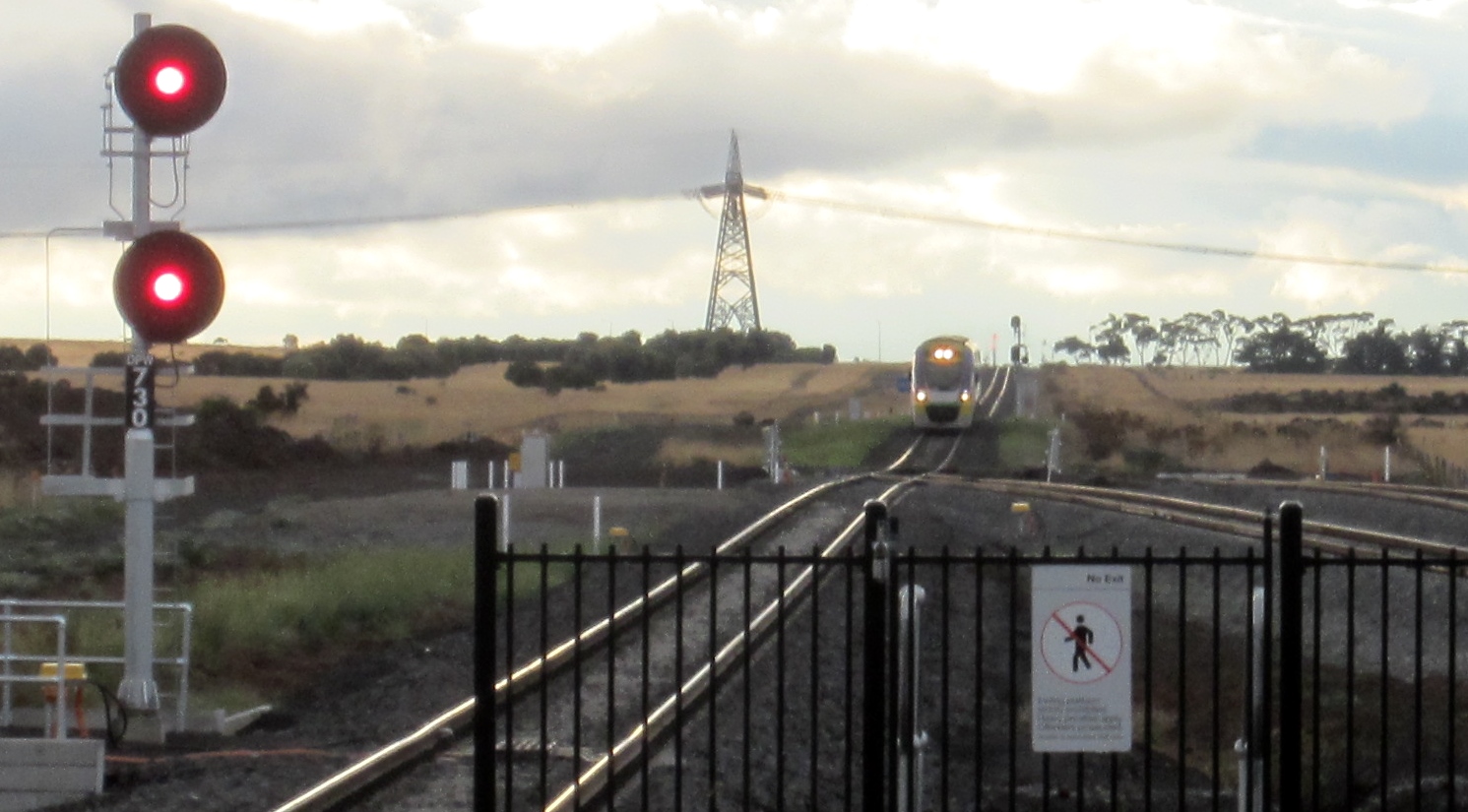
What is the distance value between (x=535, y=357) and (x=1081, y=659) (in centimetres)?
12381

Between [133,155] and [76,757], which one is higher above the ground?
[133,155]

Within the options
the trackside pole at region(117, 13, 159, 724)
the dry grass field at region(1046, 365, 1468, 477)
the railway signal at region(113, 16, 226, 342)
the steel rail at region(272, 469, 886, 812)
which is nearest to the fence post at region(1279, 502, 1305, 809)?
the steel rail at region(272, 469, 886, 812)

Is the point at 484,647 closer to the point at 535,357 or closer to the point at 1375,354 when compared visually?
the point at 535,357

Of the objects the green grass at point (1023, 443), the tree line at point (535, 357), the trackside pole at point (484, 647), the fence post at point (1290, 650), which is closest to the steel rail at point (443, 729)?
the trackside pole at point (484, 647)

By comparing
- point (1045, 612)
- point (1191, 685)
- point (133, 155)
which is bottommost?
point (1191, 685)

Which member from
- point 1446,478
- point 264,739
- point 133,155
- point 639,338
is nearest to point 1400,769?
point 264,739

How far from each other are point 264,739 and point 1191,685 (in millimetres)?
8802

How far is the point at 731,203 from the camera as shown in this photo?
3487 inches

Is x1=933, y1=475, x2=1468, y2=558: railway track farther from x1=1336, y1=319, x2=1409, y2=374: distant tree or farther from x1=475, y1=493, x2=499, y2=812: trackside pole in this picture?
x1=1336, y1=319, x2=1409, y2=374: distant tree

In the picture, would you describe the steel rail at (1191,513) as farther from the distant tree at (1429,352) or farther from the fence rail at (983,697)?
the distant tree at (1429,352)

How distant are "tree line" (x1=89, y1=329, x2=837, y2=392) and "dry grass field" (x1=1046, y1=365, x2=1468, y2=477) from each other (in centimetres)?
2228

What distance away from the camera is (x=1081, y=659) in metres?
7.65

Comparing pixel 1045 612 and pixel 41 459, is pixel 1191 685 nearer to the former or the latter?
pixel 1045 612

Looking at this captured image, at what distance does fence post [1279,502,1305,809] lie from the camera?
24.9 feet
